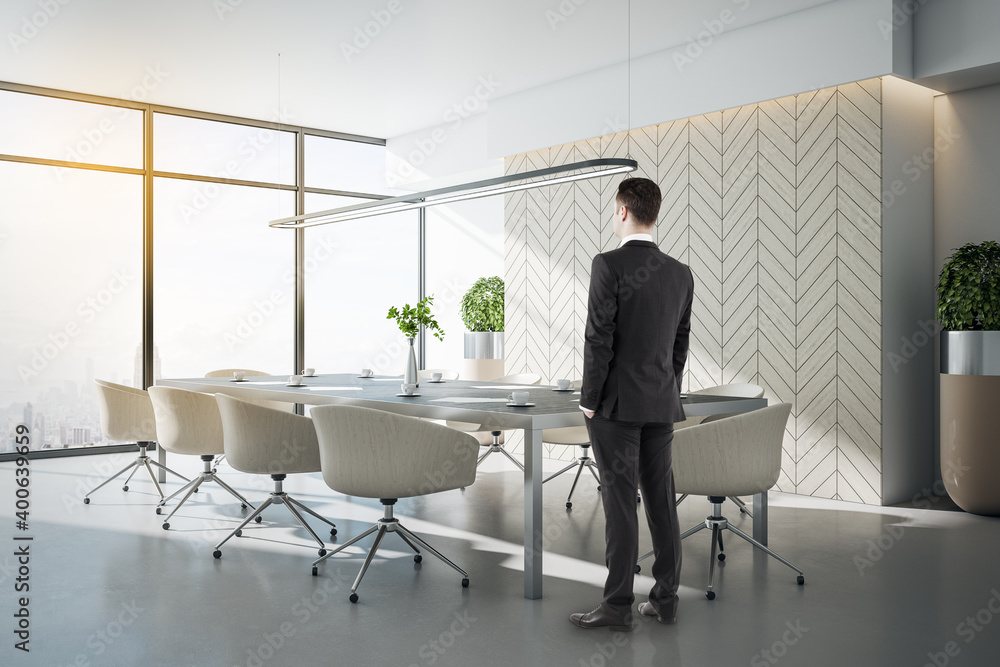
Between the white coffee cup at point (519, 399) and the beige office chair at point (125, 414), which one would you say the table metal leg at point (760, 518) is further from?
the beige office chair at point (125, 414)

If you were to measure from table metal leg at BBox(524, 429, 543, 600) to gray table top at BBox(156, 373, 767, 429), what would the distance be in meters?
0.09

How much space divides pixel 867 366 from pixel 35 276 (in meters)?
6.82

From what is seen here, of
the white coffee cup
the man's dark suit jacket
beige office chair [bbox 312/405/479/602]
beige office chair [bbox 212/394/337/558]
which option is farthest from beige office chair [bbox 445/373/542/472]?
the man's dark suit jacket

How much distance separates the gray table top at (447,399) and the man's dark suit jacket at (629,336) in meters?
0.50

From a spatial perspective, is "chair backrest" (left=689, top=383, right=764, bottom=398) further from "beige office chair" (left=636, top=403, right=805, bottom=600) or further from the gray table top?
"beige office chair" (left=636, top=403, right=805, bottom=600)

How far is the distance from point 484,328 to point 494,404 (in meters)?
4.53

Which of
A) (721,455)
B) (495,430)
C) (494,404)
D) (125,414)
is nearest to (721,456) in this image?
(721,455)

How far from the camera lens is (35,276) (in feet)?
24.1

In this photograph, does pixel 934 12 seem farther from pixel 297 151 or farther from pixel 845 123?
pixel 297 151

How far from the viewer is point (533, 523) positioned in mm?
3432

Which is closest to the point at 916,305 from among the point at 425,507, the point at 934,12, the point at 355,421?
the point at 934,12

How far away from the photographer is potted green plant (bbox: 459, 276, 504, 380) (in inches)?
325

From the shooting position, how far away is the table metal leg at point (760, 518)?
4105mm

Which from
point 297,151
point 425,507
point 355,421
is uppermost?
point 297,151
